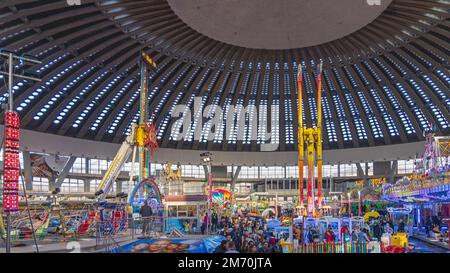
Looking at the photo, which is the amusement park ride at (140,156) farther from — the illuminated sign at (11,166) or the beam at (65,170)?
the beam at (65,170)

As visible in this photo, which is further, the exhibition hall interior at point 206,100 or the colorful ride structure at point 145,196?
the colorful ride structure at point 145,196

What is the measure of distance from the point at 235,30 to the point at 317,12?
5.88 m

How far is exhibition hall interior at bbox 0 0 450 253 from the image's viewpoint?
2016 centimetres

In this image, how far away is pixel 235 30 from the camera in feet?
102

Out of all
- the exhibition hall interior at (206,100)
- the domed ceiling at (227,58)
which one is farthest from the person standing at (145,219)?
the domed ceiling at (227,58)

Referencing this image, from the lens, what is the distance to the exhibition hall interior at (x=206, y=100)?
2016cm

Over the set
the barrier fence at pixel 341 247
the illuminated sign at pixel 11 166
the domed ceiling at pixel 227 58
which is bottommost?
the barrier fence at pixel 341 247

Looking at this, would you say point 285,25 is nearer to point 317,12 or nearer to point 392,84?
point 317,12

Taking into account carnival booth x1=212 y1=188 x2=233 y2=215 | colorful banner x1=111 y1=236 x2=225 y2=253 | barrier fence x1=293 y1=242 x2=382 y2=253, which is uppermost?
colorful banner x1=111 y1=236 x2=225 y2=253

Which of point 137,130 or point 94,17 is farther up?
point 94,17

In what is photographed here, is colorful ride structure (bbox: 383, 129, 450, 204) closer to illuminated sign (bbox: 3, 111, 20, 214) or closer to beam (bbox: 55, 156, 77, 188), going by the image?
illuminated sign (bbox: 3, 111, 20, 214)

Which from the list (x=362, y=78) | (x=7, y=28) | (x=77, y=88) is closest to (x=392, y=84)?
(x=362, y=78)

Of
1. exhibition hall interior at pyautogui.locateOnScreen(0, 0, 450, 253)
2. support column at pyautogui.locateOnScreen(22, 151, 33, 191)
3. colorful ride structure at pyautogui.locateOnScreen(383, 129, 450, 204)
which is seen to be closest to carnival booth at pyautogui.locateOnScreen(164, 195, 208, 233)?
exhibition hall interior at pyautogui.locateOnScreen(0, 0, 450, 253)

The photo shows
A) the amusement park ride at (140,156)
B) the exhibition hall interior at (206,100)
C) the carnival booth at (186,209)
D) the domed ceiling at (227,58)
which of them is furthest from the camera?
the carnival booth at (186,209)
